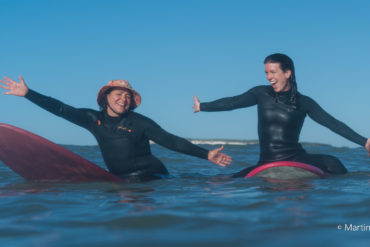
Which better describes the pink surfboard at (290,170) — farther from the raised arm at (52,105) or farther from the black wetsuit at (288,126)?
the raised arm at (52,105)

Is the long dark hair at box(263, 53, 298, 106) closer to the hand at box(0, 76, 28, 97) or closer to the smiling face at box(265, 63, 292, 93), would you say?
the smiling face at box(265, 63, 292, 93)

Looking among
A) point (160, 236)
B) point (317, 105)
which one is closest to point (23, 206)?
point (160, 236)

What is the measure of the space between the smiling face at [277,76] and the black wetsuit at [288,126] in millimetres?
87

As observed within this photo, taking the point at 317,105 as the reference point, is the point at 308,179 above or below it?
below

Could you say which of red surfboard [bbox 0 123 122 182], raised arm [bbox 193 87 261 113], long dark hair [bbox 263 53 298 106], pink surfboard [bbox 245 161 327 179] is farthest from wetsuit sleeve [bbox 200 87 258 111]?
red surfboard [bbox 0 123 122 182]

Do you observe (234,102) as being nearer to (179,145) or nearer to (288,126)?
(288,126)

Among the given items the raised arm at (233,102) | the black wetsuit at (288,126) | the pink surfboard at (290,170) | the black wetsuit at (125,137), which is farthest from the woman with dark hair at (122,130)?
the raised arm at (233,102)

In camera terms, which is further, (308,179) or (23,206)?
(308,179)

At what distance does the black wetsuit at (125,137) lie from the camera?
5.38 m

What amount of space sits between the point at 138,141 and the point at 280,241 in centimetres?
351

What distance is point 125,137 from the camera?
541 cm

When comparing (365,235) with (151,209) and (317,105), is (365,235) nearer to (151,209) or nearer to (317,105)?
(151,209)

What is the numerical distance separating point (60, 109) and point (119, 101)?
79cm

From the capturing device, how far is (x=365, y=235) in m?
2.30
